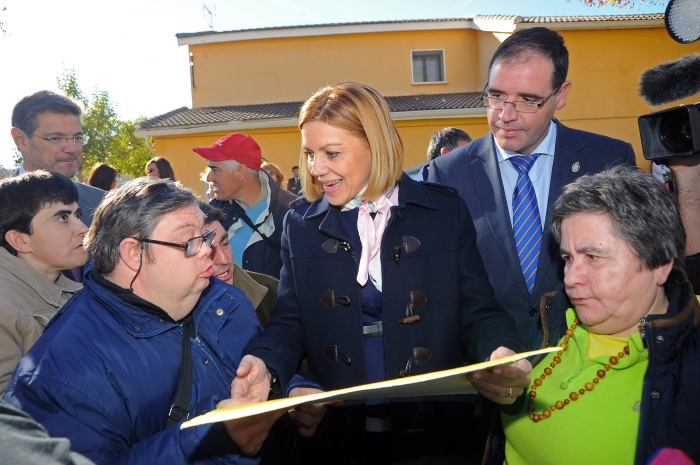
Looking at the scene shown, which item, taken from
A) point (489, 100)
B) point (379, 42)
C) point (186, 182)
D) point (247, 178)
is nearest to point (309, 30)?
point (379, 42)

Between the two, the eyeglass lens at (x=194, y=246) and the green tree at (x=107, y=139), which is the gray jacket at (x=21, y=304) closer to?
the eyeglass lens at (x=194, y=246)

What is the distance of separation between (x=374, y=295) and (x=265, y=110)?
874 inches

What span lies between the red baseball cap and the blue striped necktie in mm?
3095

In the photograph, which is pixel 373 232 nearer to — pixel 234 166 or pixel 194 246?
pixel 194 246

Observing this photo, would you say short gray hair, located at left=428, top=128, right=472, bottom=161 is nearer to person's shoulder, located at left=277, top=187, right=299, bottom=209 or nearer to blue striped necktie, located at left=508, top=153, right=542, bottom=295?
person's shoulder, located at left=277, top=187, right=299, bottom=209

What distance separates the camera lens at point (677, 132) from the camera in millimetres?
2717

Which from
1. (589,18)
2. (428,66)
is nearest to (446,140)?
(589,18)

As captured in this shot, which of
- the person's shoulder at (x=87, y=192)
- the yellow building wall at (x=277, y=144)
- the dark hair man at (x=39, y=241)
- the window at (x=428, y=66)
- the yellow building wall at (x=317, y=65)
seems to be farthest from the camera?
the window at (x=428, y=66)

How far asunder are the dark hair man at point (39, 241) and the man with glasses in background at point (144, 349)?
816mm

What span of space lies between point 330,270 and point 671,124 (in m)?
1.67

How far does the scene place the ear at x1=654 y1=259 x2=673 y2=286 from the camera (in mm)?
2406

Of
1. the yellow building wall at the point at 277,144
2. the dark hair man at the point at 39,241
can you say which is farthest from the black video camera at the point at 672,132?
the yellow building wall at the point at 277,144

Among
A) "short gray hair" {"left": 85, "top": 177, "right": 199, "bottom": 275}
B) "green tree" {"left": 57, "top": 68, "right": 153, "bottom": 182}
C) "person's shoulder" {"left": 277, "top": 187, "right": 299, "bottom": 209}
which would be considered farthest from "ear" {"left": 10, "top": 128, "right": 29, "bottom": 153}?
"green tree" {"left": 57, "top": 68, "right": 153, "bottom": 182}

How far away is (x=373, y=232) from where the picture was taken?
2830 mm
